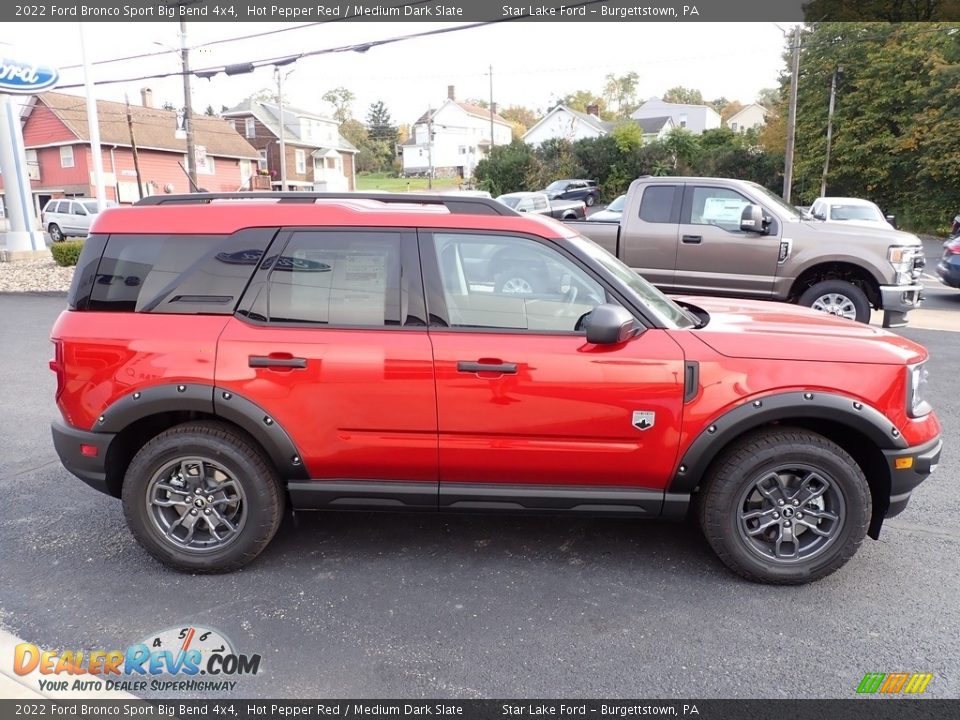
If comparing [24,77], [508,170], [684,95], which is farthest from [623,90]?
[24,77]

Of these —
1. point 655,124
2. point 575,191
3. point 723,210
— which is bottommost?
point 723,210

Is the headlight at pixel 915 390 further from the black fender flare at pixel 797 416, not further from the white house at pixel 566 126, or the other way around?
the white house at pixel 566 126

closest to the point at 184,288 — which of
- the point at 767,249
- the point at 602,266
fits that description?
the point at 602,266

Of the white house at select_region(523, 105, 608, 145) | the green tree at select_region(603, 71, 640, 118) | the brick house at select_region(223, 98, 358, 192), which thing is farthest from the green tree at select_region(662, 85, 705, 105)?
the brick house at select_region(223, 98, 358, 192)

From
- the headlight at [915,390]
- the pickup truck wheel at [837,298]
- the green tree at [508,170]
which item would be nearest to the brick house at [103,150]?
the green tree at [508,170]

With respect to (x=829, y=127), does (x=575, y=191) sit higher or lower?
lower

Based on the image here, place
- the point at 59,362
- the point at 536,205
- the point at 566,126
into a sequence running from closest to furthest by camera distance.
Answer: the point at 59,362 < the point at 536,205 < the point at 566,126

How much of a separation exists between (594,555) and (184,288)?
8.51 feet

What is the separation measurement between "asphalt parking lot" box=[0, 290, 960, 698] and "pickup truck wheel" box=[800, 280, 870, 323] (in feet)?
15.5

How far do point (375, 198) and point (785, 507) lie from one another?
2720 millimetres

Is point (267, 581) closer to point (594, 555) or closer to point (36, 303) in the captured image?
point (594, 555)

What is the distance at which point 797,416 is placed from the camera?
329cm

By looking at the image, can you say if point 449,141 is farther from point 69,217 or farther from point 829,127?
point 69,217

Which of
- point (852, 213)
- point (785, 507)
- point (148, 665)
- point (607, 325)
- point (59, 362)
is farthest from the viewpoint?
point (852, 213)
